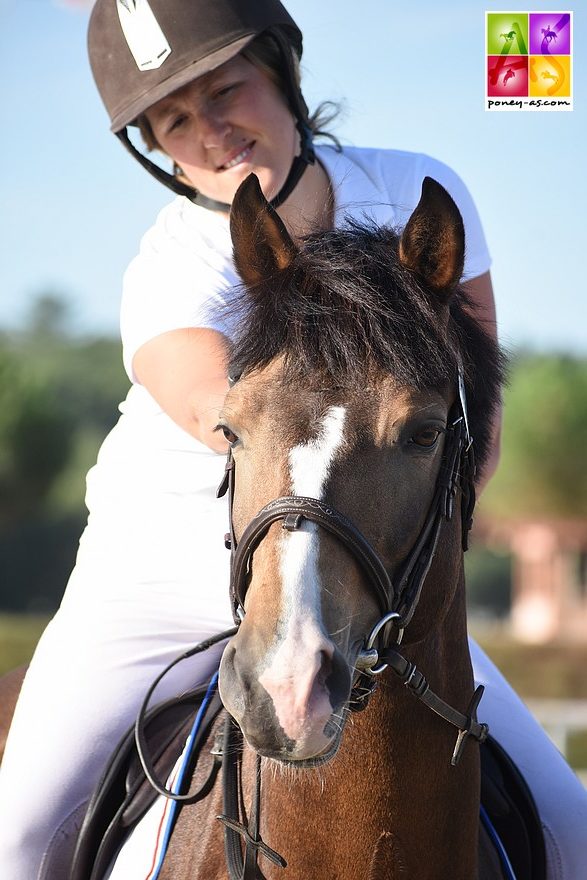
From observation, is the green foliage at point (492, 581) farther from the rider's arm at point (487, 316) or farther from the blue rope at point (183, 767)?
the blue rope at point (183, 767)

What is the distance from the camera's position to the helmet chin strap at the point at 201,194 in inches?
163

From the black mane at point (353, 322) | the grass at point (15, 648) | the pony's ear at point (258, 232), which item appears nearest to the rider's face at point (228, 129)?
the pony's ear at point (258, 232)

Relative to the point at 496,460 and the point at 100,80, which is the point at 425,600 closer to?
the point at 496,460

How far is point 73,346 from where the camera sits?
9112cm

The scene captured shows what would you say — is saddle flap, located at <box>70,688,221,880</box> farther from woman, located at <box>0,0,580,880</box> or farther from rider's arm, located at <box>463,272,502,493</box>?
rider's arm, located at <box>463,272,502,493</box>

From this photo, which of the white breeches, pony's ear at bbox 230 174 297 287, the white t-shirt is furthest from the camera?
the white t-shirt

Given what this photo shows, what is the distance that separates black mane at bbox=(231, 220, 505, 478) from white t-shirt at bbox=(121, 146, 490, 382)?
2.22 feet

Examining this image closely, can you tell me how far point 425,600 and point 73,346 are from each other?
90.7 m

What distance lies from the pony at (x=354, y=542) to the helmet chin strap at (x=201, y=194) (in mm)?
1138

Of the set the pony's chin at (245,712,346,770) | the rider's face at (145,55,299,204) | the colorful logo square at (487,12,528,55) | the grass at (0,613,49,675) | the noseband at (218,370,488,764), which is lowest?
the pony's chin at (245,712,346,770)

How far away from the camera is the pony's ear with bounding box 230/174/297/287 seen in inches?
119

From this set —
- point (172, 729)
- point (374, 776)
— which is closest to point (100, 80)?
point (172, 729)
